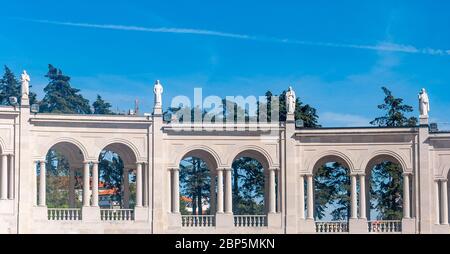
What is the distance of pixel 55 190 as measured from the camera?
11738 cm

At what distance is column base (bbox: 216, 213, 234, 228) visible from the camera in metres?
79.5

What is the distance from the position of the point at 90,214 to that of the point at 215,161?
1162 centimetres

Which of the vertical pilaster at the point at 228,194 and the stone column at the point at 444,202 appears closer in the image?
the stone column at the point at 444,202

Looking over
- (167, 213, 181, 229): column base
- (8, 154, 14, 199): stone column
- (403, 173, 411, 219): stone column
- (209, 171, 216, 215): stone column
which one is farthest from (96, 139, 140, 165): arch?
(403, 173, 411, 219): stone column

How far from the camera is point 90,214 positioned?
77500 millimetres

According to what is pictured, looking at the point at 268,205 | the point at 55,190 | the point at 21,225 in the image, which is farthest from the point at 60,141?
the point at 55,190

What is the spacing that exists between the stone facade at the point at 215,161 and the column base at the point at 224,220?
0.27 feet

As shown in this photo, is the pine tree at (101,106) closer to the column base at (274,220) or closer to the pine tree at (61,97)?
the pine tree at (61,97)

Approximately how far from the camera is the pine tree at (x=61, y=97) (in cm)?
12081

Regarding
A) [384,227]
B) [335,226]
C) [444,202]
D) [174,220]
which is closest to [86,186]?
[174,220]

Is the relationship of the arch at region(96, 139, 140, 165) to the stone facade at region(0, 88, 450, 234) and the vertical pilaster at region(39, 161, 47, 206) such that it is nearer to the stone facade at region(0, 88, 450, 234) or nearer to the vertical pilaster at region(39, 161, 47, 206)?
the stone facade at region(0, 88, 450, 234)

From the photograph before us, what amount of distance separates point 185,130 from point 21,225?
15.5m

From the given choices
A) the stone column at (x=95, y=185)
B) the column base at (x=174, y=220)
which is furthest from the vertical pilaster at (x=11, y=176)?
the column base at (x=174, y=220)

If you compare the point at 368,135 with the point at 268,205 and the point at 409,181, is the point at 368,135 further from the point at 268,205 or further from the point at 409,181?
the point at 268,205
